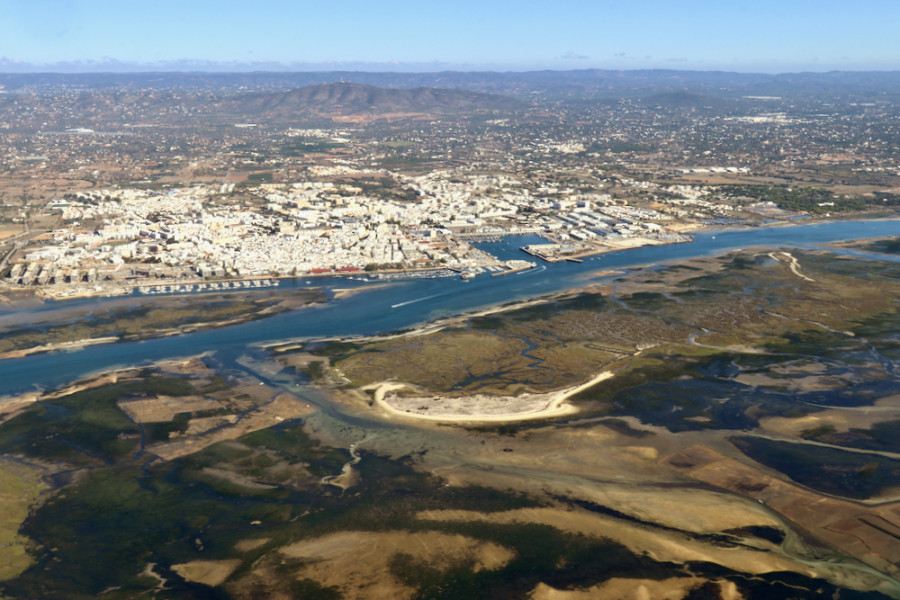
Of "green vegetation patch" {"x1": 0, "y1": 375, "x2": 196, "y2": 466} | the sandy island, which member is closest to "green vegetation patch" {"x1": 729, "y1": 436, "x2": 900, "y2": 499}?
the sandy island

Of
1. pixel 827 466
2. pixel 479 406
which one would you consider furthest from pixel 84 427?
pixel 827 466

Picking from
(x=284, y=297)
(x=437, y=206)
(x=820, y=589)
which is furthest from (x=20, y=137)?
(x=820, y=589)

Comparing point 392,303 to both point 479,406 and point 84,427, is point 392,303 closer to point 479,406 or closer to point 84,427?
point 479,406

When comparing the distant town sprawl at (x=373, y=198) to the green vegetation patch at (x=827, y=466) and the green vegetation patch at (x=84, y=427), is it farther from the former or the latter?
the green vegetation patch at (x=827, y=466)

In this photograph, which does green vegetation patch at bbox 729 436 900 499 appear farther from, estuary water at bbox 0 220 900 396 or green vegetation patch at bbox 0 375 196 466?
green vegetation patch at bbox 0 375 196 466

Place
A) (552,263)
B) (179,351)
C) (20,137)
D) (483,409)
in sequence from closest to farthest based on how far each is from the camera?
(483,409) < (179,351) < (552,263) < (20,137)

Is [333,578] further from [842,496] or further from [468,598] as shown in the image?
[842,496]
